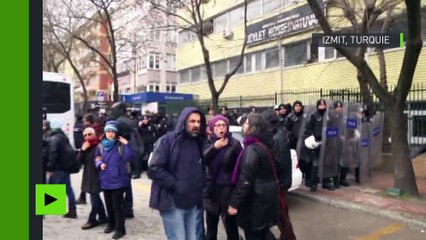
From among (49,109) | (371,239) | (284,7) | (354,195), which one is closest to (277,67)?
(284,7)

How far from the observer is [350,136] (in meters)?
9.62

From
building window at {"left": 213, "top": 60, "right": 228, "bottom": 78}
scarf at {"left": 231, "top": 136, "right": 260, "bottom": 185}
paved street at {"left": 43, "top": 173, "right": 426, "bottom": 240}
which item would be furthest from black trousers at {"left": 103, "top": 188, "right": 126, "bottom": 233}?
building window at {"left": 213, "top": 60, "right": 228, "bottom": 78}

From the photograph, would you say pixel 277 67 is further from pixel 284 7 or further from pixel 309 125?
pixel 309 125

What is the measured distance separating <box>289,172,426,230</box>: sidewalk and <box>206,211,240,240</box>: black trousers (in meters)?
3.14

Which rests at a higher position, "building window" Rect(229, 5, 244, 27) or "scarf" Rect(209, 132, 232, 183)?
Answer: "building window" Rect(229, 5, 244, 27)

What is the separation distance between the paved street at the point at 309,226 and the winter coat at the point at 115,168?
0.75 metres

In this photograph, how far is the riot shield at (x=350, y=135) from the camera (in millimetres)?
9398

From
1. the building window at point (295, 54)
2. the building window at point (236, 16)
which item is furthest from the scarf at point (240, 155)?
the building window at point (236, 16)

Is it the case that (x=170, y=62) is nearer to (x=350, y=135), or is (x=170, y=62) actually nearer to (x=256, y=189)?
(x=350, y=135)

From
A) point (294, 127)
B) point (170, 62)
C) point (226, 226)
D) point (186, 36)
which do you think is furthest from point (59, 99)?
point (170, 62)

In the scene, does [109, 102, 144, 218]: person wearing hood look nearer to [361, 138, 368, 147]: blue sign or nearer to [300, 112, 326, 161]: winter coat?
[300, 112, 326, 161]: winter coat

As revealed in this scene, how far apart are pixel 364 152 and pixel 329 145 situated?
126 cm

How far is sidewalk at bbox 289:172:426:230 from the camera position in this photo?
22.9ft

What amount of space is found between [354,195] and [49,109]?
10944 mm
